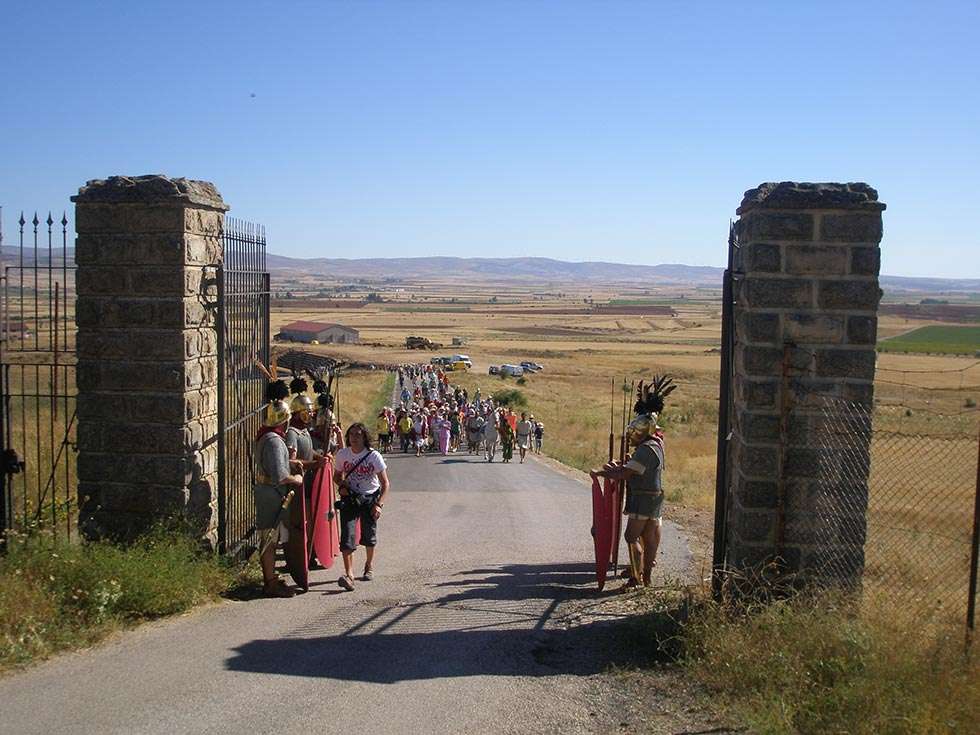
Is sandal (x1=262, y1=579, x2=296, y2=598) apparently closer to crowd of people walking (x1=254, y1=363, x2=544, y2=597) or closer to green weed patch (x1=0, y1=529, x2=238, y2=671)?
crowd of people walking (x1=254, y1=363, x2=544, y2=597)

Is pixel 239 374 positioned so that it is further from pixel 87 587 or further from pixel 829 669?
pixel 829 669

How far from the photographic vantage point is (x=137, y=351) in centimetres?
776

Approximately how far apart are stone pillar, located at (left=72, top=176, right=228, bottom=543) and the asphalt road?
1268mm

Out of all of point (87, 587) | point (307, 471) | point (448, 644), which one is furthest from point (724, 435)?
point (87, 587)

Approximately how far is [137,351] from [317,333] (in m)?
81.4

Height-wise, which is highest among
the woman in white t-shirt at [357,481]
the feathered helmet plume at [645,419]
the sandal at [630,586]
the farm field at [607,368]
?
the feathered helmet plume at [645,419]

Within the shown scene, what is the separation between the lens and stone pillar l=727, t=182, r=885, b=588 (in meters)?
6.52

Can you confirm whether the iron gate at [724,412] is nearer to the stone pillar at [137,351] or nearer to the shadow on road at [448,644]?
the shadow on road at [448,644]

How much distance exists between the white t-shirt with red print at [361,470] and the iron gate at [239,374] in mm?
1003

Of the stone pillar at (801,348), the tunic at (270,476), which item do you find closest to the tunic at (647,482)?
the stone pillar at (801,348)

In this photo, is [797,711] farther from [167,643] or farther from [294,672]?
[167,643]

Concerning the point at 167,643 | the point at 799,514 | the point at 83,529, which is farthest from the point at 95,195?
the point at 799,514

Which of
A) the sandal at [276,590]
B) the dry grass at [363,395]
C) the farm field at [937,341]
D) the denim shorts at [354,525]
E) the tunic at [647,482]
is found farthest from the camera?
the farm field at [937,341]

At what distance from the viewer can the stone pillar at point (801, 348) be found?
652cm
